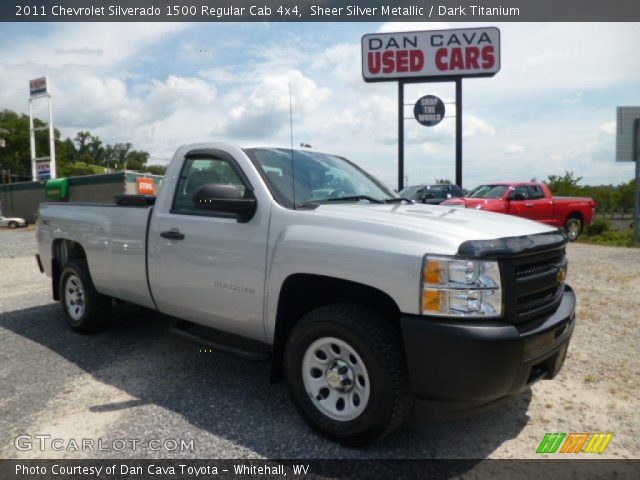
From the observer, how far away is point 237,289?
10.8 feet

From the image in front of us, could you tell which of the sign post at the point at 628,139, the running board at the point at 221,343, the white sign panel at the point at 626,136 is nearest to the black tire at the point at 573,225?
the sign post at the point at 628,139

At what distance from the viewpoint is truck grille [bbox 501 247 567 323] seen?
248 cm

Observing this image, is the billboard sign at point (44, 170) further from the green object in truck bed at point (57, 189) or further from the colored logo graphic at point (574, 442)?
the colored logo graphic at point (574, 442)

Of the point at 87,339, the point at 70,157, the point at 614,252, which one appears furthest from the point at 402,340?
the point at 70,157

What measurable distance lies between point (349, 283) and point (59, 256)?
13.3ft

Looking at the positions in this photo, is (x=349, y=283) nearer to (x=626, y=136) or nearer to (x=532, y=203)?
(x=532, y=203)

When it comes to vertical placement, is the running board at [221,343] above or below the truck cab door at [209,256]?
below

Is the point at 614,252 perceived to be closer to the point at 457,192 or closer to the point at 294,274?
the point at 457,192

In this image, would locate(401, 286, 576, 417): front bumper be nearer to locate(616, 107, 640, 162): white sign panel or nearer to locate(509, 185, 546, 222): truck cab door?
locate(509, 185, 546, 222): truck cab door

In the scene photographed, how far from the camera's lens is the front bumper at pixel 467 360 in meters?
2.37

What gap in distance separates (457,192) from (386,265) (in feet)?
48.8

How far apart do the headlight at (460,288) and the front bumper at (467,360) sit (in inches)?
2.5

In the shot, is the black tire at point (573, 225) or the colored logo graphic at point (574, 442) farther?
the black tire at point (573, 225)

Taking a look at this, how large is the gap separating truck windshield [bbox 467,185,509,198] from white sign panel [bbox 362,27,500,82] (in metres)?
7.33
